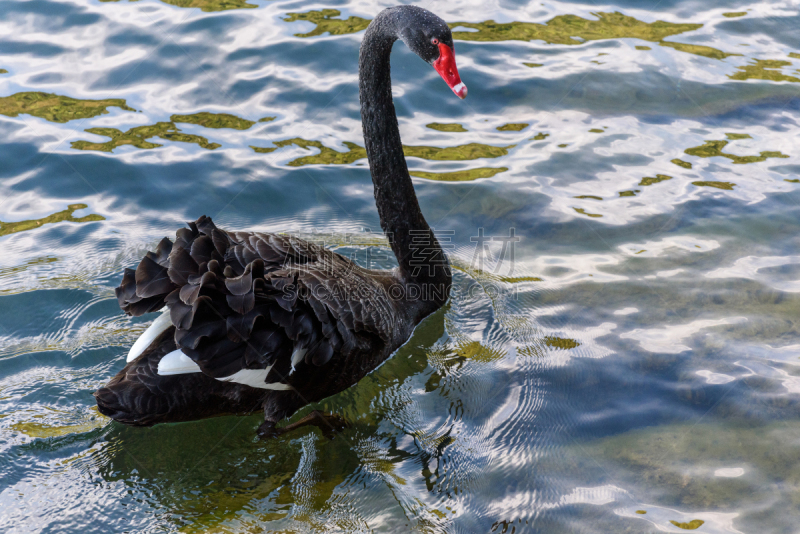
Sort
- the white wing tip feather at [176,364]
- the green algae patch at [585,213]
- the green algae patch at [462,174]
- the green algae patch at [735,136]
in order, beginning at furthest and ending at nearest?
the green algae patch at [735,136], the green algae patch at [462,174], the green algae patch at [585,213], the white wing tip feather at [176,364]

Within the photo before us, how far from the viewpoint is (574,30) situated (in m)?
8.04

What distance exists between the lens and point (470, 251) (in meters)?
5.32

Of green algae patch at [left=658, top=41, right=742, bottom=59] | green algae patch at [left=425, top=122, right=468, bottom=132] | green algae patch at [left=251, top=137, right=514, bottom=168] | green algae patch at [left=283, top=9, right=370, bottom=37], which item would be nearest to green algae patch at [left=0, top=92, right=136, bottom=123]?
green algae patch at [left=251, top=137, right=514, bottom=168]

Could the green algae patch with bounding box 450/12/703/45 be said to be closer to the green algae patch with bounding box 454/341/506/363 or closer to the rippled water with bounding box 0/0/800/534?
the rippled water with bounding box 0/0/800/534

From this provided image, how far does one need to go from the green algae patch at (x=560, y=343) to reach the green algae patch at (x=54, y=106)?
491 centimetres

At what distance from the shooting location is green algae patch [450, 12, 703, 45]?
7883mm

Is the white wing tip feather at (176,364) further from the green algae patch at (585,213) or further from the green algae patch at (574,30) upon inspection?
the green algae patch at (574,30)

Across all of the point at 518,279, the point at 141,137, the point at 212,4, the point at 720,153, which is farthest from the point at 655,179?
the point at 212,4

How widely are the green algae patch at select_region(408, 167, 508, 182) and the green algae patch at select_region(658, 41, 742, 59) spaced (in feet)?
10.5

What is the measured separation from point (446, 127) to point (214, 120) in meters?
2.36

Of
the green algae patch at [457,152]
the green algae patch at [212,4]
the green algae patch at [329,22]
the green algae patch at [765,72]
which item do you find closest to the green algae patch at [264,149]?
the green algae patch at [457,152]

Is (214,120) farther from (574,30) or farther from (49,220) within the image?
(574,30)

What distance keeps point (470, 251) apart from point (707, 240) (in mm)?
1879

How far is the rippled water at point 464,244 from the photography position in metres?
3.39
